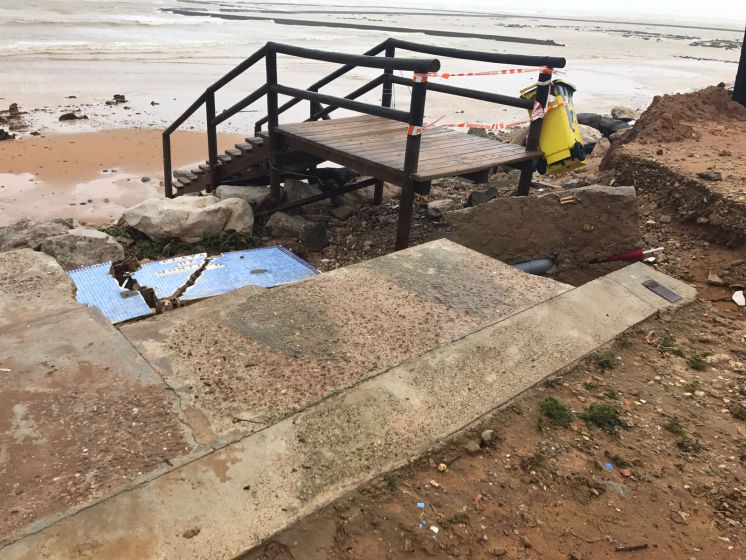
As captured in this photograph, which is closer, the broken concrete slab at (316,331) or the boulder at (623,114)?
the broken concrete slab at (316,331)

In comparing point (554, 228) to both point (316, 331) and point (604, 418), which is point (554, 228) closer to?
point (604, 418)

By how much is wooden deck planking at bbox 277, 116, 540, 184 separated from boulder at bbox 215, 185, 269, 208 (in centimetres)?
81

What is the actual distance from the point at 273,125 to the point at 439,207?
2.18 meters

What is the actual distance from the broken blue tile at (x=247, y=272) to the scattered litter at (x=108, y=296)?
1.18 feet

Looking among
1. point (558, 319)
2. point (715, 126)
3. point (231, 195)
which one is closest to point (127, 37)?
point (231, 195)

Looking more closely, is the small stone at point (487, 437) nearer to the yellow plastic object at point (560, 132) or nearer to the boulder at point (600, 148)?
the yellow plastic object at point (560, 132)

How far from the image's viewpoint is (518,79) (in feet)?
72.7

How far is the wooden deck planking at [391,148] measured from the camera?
577 cm

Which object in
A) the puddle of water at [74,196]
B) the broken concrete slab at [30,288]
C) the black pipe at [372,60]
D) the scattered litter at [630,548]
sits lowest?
the puddle of water at [74,196]

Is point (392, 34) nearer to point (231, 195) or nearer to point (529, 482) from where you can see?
point (231, 195)

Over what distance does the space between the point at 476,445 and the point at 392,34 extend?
47312 millimetres

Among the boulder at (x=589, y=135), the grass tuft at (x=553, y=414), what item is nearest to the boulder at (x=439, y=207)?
the grass tuft at (x=553, y=414)

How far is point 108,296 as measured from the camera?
480cm

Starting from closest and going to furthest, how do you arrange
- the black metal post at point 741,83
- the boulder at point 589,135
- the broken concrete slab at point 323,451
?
the broken concrete slab at point 323,451
the black metal post at point 741,83
the boulder at point 589,135
